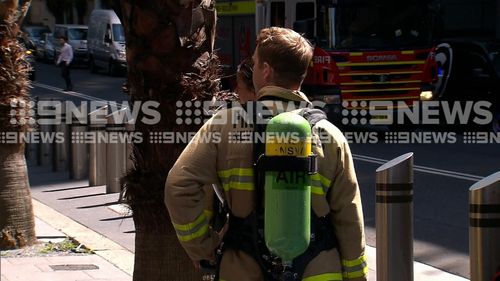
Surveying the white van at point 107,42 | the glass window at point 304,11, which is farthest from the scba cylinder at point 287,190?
the white van at point 107,42

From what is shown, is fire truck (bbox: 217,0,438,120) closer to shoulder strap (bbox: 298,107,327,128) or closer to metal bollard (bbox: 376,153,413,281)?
metal bollard (bbox: 376,153,413,281)

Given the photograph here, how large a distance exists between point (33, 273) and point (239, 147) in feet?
15.9

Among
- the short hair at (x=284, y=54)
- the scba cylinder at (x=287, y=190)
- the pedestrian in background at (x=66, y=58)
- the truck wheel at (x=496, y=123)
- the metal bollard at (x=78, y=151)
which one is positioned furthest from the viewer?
the pedestrian in background at (x=66, y=58)

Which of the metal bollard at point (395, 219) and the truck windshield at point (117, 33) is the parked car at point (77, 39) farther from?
the metal bollard at point (395, 219)

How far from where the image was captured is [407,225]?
641 cm

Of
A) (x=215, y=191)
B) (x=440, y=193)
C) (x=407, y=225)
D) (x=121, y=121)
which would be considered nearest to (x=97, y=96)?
(x=121, y=121)

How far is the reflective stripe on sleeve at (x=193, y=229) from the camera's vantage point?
150 inches

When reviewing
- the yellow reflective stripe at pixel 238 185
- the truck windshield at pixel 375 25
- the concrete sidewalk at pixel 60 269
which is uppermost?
the truck windshield at pixel 375 25

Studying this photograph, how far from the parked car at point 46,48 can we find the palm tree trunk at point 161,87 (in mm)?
43313

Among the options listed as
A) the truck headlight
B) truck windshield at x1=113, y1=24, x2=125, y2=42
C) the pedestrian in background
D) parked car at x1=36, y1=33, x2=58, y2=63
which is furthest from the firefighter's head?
parked car at x1=36, y1=33, x2=58, y2=63

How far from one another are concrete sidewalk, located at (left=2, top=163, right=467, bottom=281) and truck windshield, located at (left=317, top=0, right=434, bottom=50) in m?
7.07

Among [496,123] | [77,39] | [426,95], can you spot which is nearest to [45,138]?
[426,95]

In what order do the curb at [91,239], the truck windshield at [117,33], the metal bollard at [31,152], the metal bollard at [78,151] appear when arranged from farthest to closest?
1. the truck windshield at [117,33]
2. the metal bollard at [31,152]
3. the metal bollard at [78,151]
4. the curb at [91,239]

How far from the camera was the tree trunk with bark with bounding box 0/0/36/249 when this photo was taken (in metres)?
9.08
